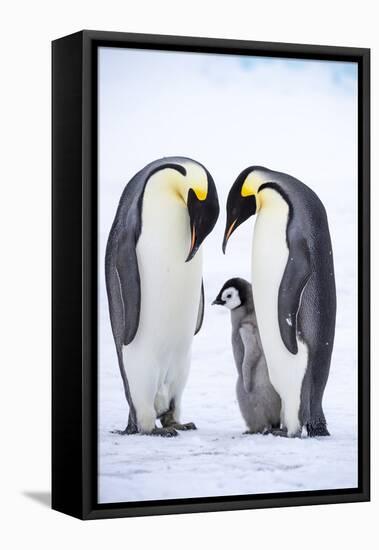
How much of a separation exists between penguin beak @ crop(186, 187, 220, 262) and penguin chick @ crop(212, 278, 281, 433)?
20cm

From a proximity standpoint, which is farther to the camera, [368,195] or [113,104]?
[368,195]

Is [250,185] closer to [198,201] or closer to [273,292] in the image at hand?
[198,201]

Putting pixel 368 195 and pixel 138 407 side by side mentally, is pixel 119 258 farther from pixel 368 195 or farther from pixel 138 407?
pixel 368 195

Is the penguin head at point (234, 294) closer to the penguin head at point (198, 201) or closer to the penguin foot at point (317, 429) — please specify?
the penguin head at point (198, 201)

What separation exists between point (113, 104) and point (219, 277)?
74 centimetres

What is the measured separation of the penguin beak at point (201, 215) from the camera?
Answer: 19.2 feet

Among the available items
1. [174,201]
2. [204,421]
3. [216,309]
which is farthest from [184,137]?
[204,421]

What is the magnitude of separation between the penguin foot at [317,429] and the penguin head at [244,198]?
74 cm

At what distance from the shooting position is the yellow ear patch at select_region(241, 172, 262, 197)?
5.96 meters

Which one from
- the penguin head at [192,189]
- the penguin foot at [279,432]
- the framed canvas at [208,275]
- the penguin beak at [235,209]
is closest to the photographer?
the framed canvas at [208,275]

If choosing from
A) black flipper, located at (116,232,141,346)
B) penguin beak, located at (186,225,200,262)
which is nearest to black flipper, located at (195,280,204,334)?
penguin beak, located at (186,225,200,262)

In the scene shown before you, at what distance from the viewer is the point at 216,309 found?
235 inches

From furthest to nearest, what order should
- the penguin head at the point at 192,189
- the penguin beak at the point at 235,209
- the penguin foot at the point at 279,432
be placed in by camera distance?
the penguin foot at the point at 279,432 < the penguin beak at the point at 235,209 < the penguin head at the point at 192,189

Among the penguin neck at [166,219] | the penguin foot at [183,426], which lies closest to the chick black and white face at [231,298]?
the penguin neck at [166,219]
